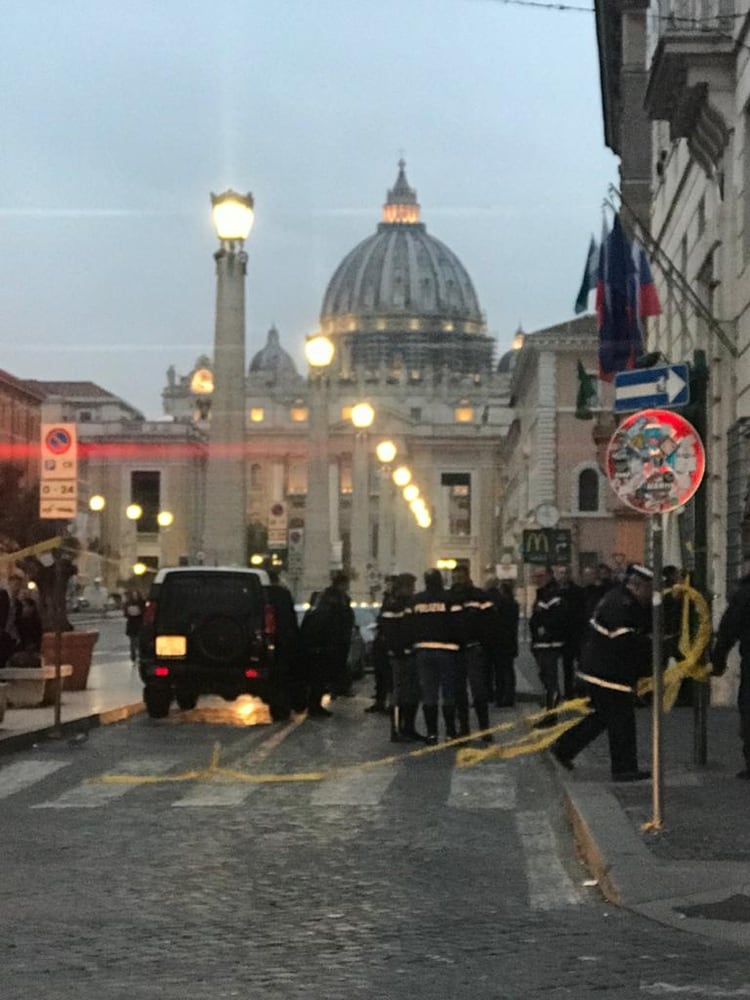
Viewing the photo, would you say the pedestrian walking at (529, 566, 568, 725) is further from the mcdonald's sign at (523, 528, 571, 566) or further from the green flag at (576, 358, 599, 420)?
the green flag at (576, 358, 599, 420)

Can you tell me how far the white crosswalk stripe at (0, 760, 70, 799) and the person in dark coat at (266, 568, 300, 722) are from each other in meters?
6.30

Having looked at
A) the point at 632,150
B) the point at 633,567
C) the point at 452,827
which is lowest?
the point at 452,827

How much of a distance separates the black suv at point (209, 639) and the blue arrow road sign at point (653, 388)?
11377mm

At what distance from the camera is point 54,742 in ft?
68.7

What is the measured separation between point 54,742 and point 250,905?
10843 millimetres

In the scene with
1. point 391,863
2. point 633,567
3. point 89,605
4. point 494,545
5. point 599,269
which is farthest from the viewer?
point 494,545

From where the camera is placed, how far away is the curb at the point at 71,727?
19.8 meters

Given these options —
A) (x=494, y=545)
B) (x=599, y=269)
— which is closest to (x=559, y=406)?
(x=599, y=269)

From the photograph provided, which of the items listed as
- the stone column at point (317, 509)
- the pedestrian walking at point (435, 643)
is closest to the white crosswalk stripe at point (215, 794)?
the pedestrian walking at point (435, 643)

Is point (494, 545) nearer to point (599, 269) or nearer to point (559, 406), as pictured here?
point (559, 406)

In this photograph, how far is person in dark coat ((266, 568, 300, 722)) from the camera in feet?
81.8

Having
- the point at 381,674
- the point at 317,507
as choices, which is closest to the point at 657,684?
the point at 381,674

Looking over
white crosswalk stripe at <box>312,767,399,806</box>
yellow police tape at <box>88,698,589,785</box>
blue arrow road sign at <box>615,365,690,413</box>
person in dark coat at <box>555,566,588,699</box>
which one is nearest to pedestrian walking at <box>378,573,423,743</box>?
yellow police tape at <box>88,698,589,785</box>

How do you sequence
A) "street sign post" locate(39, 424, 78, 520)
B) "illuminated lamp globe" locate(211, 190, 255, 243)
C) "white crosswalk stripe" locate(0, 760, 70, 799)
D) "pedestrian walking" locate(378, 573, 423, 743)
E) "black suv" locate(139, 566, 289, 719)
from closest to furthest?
"white crosswalk stripe" locate(0, 760, 70, 799) → "pedestrian walking" locate(378, 573, 423, 743) → "street sign post" locate(39, 424, 78, 520) → "black suv" locate(139, 566, 289, 719) → "illuminated lamp globe" locate(211, 190, 255, 243)
